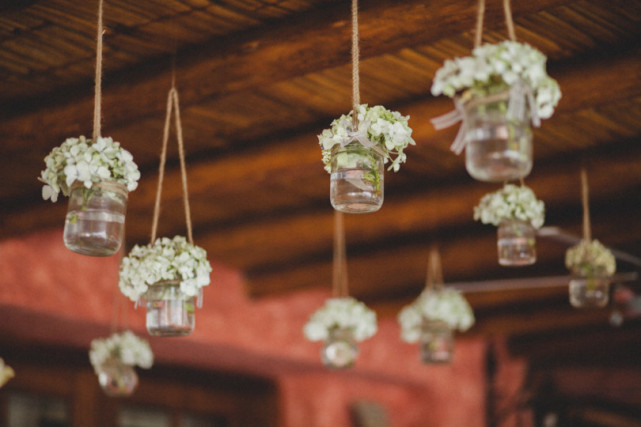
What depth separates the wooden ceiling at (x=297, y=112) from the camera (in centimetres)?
413

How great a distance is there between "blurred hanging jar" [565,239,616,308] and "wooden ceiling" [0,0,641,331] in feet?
2.44

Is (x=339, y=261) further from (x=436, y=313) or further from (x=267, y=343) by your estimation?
(x=267, y=343)

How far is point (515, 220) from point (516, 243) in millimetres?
120

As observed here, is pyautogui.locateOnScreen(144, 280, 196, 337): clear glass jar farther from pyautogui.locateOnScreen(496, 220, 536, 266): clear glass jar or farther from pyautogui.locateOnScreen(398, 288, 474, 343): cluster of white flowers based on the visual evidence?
pyautogui.locateOnScreen(398, 288, 474, 343): cluster of white flowers

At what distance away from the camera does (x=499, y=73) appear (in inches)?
105

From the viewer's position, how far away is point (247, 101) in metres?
5.26

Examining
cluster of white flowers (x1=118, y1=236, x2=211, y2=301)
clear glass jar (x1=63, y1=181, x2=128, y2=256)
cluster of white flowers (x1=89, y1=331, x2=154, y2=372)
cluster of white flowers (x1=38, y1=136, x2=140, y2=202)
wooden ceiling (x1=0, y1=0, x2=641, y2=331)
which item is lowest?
cluster of white flowers (x1=89, y1=331, x2=154, y2=372)

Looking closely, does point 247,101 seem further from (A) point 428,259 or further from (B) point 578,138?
(A) point 428,259

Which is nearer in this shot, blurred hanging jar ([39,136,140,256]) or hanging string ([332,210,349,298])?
blurred hanging jar ([39,136,140,256])

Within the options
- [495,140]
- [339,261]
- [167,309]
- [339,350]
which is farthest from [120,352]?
[495,140]

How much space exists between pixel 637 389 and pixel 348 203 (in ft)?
29.8

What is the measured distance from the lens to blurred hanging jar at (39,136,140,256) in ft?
10.9

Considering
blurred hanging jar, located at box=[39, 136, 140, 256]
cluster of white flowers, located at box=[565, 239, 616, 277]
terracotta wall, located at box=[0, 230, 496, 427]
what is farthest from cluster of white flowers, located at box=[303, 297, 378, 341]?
blurred hanging jar, located at box=[39, 136, 140, 256]

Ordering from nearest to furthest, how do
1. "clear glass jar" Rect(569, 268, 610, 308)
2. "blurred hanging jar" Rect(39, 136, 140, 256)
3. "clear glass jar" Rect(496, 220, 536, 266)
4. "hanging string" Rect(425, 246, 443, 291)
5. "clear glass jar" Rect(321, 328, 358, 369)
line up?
"blurred hanging jar" Rect(39, 136, 140, 256), "clear glass jar" Rect(496, 220, 536, 266), "clear glass jar" Rect(569, 268, 610, 308), "clear glass jar" Rect(321, 328, 358, 369), "hanging string" Rect(425, 246, 443, 291)
